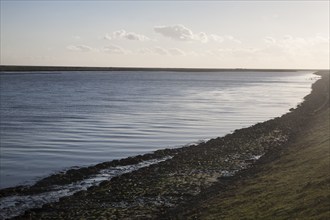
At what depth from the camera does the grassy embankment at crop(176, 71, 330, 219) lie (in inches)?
565

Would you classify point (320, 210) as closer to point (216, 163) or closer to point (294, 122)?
point (216, 163)

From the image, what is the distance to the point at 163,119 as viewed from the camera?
51.0 meters

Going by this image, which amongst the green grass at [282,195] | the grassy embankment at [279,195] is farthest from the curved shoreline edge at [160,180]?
the green grass at [282,195]

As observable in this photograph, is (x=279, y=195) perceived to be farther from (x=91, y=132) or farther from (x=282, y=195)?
(x=91, y=132)

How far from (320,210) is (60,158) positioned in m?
18.7

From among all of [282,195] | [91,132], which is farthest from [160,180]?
[91,132]

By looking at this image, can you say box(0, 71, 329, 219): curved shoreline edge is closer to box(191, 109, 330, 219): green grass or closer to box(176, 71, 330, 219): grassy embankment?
box(176, 71, 330, 219): grassy embankment

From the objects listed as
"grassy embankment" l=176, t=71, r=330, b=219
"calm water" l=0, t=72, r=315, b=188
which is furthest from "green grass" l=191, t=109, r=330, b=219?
"calm water" l=0, t=72, r=315, b=188

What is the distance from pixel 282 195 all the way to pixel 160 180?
7365mm

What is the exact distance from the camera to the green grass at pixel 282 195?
14290 millimetres

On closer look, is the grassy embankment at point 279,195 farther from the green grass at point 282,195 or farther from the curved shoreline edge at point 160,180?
the curved shoreline edge at point 160,180

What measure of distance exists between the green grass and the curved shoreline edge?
5.62 ft

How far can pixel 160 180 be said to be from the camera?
877 inches

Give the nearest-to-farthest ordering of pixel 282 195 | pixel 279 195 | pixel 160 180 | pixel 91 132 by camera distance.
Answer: pixel 282 195 < pixel 279 195 < pixel 160 180 < pixel 91 132
